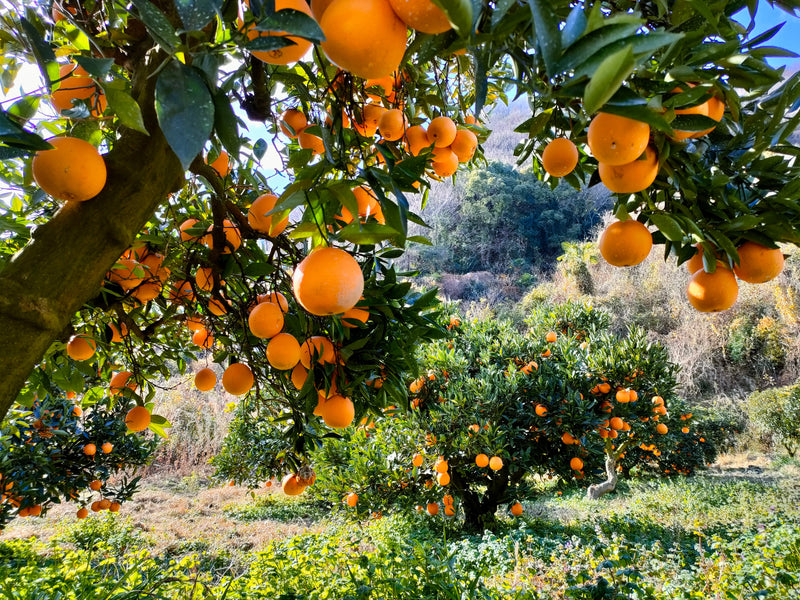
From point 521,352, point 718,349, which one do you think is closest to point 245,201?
point 521,352

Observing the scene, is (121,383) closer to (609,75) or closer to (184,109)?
(184,109)

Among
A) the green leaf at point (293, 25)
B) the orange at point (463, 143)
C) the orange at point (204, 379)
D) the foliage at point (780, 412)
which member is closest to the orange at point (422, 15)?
the green leaf at point (293, 25)

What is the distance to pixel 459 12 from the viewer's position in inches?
13.6

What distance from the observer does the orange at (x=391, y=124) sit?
3.02ft

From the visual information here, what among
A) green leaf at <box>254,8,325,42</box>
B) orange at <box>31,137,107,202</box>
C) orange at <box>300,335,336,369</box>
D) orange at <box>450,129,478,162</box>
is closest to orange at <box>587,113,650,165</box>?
green leaf at <box>254,8,325,42</box>

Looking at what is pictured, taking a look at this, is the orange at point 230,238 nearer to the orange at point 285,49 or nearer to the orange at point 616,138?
the orange at point 285,49

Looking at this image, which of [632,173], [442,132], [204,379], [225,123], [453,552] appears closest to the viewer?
[225,123]

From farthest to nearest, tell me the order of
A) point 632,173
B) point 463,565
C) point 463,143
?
point 463,565 → point 463,143 → point 632,173

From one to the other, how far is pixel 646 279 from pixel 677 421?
9490mm

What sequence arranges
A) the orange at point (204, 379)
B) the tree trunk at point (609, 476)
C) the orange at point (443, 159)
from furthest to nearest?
1. the tree trunk at point (609, 476)
2. the orange at point (204, 379)
3. the orange at point (443, 159)

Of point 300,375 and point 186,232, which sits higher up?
point 186,232

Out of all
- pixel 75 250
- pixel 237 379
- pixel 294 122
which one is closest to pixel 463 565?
pixel 237 379

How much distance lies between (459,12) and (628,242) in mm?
558

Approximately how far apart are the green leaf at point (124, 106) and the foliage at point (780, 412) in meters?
10.8
